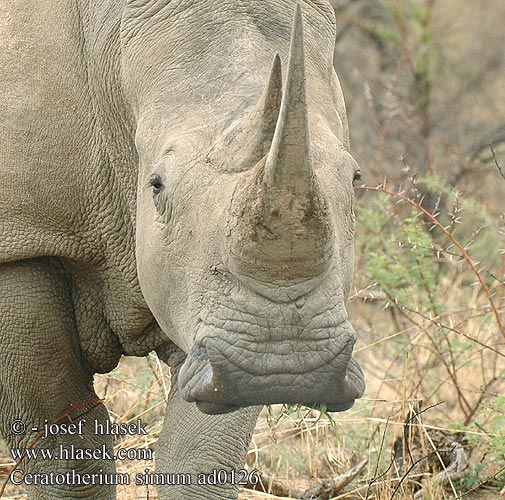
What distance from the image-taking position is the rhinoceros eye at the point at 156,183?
3.23 m

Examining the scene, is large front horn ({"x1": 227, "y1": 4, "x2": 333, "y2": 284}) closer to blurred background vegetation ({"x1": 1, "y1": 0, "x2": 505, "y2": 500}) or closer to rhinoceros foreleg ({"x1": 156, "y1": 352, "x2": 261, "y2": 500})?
blurred background vegetation ({"x1": 1, "y1": 0, "x2": 505, "y2": 500})

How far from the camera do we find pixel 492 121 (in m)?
11.2

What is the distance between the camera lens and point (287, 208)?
9.23 feet

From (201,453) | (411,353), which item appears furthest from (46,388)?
(411,353)

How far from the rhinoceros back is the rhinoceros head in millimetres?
618

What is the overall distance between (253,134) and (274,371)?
0.53 m

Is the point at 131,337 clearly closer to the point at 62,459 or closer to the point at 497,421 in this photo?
the point at 62,459

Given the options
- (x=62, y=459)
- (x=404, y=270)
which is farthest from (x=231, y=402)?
(x=404, y=270)

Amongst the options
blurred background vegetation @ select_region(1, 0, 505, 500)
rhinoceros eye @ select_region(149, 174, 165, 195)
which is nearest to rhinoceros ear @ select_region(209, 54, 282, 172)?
rhinoceros eye @ select_region(149, 174, 165, 195)

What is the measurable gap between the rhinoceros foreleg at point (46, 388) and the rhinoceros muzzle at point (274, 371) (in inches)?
44.3

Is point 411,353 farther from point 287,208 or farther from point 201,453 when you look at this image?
point 287,208

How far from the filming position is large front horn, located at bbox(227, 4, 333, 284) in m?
2.73

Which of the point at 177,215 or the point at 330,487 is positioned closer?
the point at 177,215

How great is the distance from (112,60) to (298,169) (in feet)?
3.75
